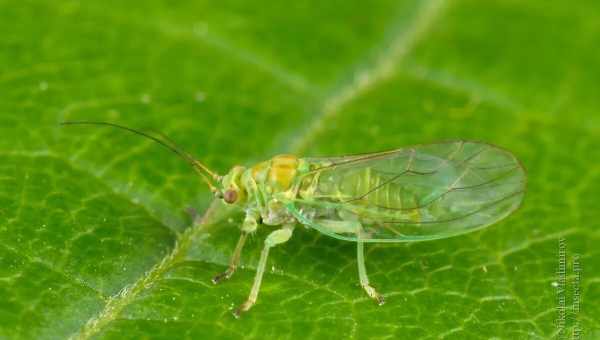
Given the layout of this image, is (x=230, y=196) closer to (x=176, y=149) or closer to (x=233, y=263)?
(x=233, y=263)

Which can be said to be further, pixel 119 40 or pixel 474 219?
pixel 119 40

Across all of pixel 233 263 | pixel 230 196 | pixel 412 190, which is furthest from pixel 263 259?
pixel 412 190

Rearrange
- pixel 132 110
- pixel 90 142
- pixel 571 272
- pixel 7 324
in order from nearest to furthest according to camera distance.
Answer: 1. pixel 7 324
2. pixel 571 272
3. pixel 90 142
4. pixel 132 110

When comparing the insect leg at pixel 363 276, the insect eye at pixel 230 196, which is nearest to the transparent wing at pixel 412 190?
the insect leg at pixel 363 276

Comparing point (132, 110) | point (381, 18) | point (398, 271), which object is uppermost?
point (381, 18)

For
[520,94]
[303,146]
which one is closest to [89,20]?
[303,146]

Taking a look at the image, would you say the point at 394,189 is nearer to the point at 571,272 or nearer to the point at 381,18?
the point at 571,272

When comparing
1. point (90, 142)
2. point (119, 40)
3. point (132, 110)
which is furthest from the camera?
point (119, 40)
